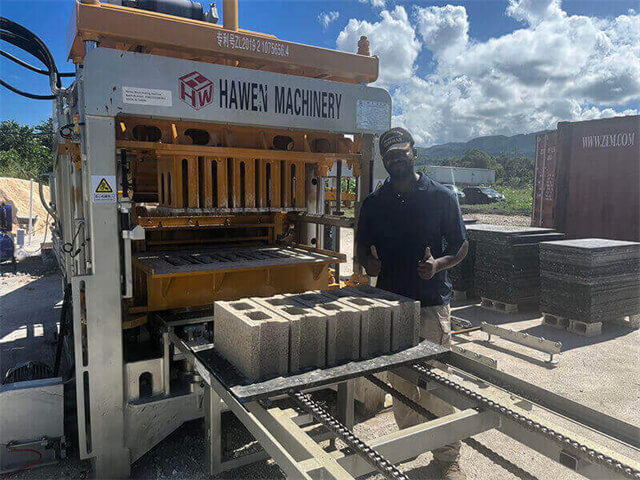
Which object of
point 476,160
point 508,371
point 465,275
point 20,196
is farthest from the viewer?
point 476,160

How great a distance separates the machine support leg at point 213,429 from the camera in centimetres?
261

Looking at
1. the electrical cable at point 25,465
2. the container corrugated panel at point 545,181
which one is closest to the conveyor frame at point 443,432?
the electrical cable at point 25,465

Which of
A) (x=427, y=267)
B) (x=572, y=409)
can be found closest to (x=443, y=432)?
(x=572, y=409)

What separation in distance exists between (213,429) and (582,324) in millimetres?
5350

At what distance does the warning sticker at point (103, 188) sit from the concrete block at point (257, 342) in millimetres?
1178

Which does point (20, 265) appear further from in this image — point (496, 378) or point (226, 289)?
point (496, 378)

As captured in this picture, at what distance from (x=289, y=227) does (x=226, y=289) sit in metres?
1.11

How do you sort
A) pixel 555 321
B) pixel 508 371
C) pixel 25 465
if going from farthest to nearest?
pixel 555 321, pixel 508 371, pixel 25 465

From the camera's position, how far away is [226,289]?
3.71m

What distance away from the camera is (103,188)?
2.87 metres

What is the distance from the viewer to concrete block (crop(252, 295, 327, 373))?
2164mm

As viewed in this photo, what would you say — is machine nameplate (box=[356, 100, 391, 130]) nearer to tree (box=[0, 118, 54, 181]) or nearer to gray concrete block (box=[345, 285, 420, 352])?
gray concrete block (box=[345, 285, 420, 352])

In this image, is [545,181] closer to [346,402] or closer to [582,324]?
[582,324]

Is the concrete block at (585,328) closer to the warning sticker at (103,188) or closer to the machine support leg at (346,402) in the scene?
the machine support leg at (346,402)
